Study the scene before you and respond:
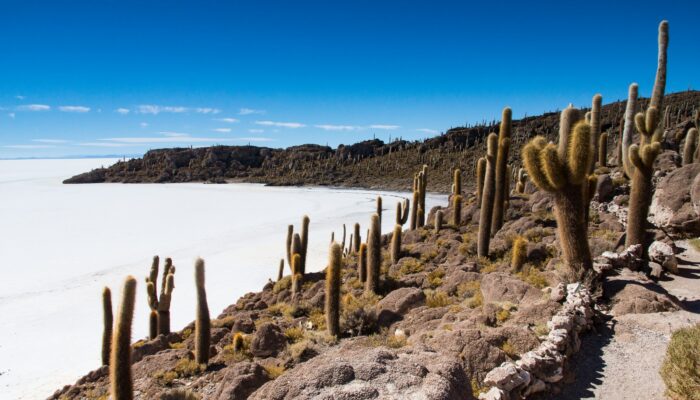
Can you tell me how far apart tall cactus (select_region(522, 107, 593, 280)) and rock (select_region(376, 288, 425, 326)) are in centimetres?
352

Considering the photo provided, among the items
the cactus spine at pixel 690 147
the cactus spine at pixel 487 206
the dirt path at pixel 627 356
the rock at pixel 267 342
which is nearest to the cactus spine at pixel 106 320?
the rock at pixel 267 342

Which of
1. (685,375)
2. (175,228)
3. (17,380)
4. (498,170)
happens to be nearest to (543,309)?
(685,375)

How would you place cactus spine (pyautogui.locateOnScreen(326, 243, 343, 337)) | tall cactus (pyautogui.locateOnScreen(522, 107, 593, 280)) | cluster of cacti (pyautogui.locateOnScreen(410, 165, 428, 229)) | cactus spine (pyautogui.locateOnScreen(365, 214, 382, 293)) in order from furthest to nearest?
1. cluster of cacti (pyautogui.locateOnScreen(410, 165, 428, 229))
2. cactus spine (pyautogui.locateOnScreen(365, 214, 382, 293))
3. cactus spine (pyautogui.locateOnScreen(326, 243, 343, 337))
4. tall cactus (pyautogui.locateOnScreen(522, 107, 593, 280))

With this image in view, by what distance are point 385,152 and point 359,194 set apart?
110 ft

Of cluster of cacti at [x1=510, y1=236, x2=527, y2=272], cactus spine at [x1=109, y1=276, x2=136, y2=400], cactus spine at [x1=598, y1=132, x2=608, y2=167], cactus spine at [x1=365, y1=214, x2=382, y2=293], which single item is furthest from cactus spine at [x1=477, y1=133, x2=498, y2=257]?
cactus spine at [x1=109, y1=276, x2=136, y2=400]

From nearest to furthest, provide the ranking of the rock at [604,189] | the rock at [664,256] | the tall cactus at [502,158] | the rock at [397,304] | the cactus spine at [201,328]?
the rock at [664,256], the cactus spine at [201,328], the rock at [397,304], the tall cactus at [502,158], the rock at [604,189]

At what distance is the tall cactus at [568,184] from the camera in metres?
8.17

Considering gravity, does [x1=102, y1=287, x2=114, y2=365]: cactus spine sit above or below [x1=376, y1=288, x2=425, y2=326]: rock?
below

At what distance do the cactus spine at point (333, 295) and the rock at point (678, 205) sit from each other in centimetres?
1014

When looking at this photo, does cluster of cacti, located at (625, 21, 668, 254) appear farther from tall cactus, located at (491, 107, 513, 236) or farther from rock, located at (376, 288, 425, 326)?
rock, located at (376, 288, 425, 326)

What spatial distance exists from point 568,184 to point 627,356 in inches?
140

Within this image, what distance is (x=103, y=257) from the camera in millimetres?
26266

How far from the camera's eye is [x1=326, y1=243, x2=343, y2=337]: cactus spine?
389 inches

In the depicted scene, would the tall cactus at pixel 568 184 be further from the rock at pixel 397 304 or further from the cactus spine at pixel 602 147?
the cactus spine at pixel 602 147
